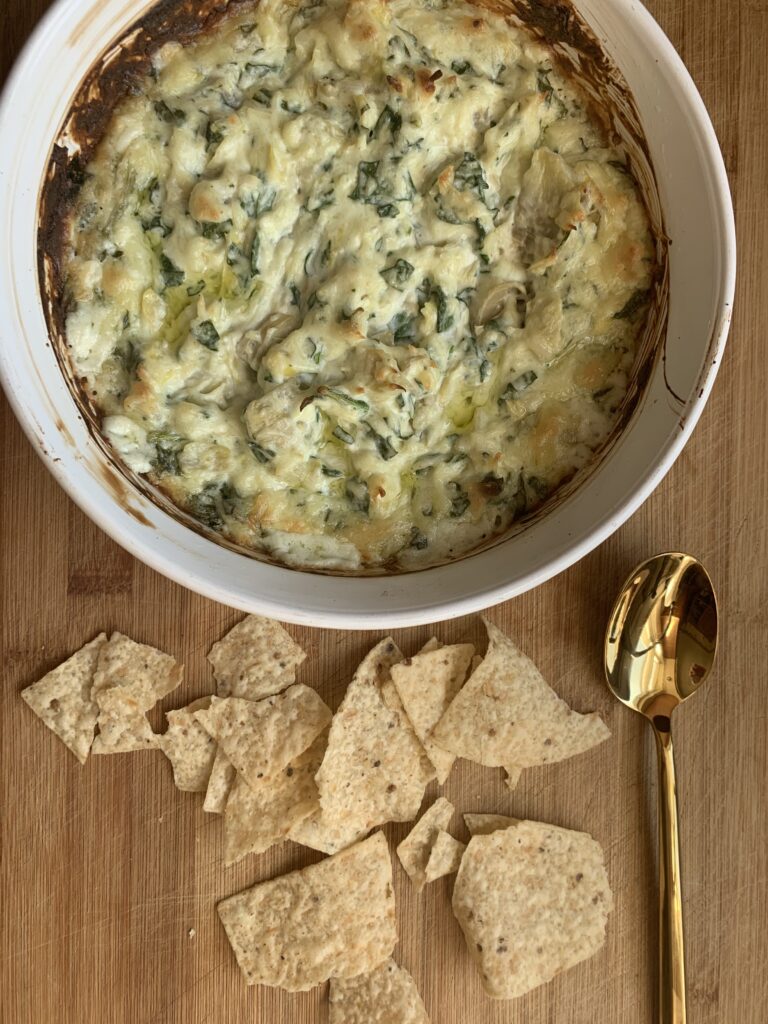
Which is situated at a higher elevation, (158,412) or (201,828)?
(158,412)

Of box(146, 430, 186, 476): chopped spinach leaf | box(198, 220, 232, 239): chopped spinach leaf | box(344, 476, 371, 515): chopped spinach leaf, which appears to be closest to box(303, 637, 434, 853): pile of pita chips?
box(344, 476, 371, 515): chopped spinach leaf

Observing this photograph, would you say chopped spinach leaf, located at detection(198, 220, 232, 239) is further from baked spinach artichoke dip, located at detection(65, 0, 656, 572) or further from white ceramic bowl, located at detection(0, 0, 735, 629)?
white ceramic bowl, located at detection(0, 0, 735, 629)

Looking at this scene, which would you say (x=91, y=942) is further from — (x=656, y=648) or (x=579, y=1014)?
(x=656, y=648)

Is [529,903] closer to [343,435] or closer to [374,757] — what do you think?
[374,757]

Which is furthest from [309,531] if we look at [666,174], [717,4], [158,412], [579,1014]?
[717,4]

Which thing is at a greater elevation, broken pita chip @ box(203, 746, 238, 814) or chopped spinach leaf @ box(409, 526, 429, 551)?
chopped spinach leaf @ box(409, 526, 429, 551)

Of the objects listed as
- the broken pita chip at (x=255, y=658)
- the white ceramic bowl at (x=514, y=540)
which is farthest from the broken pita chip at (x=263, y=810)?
the white ceramic bowl at (x=514, y=540)
